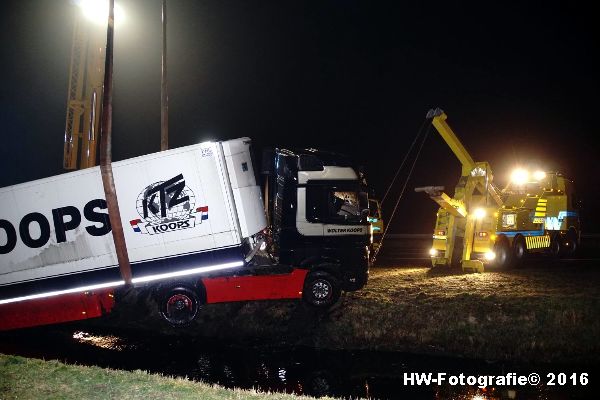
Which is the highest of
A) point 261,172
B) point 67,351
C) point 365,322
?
point 261,172

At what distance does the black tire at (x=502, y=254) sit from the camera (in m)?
14.0

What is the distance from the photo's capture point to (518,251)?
15.0m

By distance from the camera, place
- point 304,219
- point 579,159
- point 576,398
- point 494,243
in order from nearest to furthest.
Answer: point 576,398 → point 304,219 → point 494,243 → point 579,159

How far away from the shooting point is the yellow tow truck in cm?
1351

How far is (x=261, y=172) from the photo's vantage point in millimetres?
10797

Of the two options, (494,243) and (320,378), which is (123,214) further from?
(494,243)

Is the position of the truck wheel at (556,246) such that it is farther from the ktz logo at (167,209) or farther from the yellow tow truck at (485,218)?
the ktz logo at (167,209)

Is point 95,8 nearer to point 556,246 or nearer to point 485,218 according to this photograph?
point 485,218

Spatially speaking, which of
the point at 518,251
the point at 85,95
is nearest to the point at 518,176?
the point at 518,251

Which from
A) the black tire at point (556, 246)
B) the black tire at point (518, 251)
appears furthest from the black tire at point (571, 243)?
the black tire at point (518, 251)

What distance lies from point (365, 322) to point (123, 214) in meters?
5.27

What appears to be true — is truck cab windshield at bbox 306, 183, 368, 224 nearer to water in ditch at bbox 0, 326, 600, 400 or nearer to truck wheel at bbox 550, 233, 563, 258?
water in ditch at bbox 0, 326, 600, 400

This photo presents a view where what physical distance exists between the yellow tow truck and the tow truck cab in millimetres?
2832

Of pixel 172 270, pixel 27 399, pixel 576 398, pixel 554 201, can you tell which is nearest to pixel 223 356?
pixel 172 270
